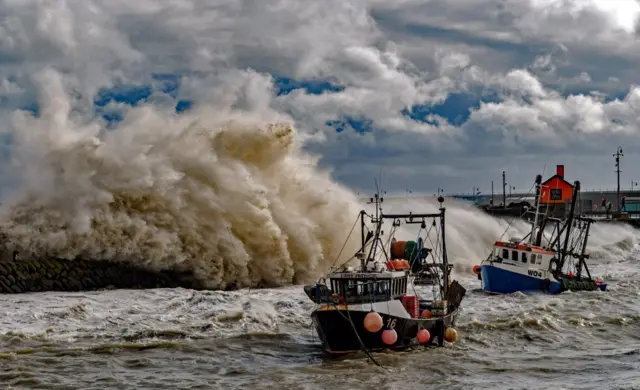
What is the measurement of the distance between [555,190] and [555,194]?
252 mm

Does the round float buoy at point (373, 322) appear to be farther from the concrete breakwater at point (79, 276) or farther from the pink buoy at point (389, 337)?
the concrete breakwater at point (79, 276)

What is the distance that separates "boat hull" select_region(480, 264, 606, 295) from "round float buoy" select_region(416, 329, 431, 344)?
1634 cm

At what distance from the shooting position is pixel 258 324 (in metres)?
27.9

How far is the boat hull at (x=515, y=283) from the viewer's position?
40.3 meters

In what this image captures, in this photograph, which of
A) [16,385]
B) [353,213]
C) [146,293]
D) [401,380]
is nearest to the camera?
[16,385]

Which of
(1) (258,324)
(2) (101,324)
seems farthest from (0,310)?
(1) (258,324)

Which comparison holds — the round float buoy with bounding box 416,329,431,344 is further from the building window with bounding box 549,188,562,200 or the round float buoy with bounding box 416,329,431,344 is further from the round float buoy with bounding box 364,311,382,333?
the building window with bounding box 549,188,562,200

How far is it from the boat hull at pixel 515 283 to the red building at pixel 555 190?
671 centimetres

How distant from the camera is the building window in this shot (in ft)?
153

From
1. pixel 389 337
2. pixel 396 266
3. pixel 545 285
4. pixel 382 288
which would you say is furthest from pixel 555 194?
pixel 389 337

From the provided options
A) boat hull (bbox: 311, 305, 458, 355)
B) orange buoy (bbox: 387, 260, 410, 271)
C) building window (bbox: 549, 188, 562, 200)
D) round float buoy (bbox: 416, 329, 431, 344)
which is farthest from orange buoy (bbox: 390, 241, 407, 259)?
building window (bbox: 549, 188, 562, 200)

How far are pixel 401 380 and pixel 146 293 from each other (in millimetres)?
15005

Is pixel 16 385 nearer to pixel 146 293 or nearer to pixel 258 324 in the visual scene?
pixel 258 324

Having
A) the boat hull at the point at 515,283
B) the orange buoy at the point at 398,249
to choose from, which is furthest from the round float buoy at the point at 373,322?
the boat hull at the point at 515,283
